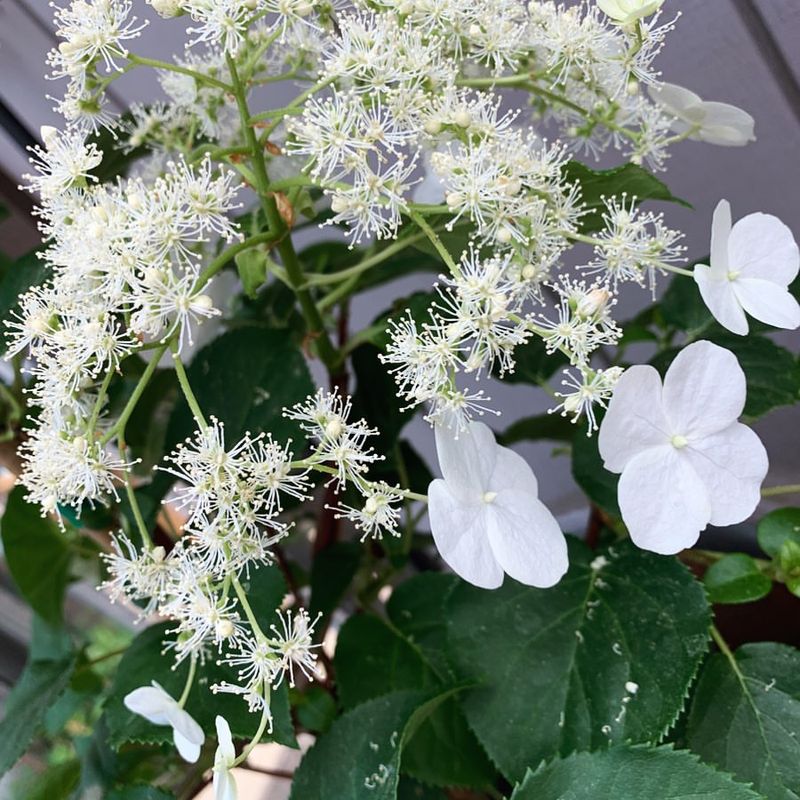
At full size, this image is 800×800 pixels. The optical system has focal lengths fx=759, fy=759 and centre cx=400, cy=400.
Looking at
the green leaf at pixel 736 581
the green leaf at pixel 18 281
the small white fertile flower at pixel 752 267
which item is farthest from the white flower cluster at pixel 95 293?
the green leaf at pixel 736 581

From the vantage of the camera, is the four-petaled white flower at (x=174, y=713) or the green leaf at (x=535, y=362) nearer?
the four-petaled white flower at (x=174, y=713)

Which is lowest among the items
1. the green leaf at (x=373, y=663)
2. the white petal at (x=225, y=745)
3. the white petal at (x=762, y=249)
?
the green leaf at (x=373, y=663)

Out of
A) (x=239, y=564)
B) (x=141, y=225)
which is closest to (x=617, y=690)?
(x=239, y=564)

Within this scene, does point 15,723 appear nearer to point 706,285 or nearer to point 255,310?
point 255,310

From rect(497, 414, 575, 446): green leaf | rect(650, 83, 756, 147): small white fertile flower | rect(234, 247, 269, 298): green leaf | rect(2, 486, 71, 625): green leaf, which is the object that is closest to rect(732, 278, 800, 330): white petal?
rect(650, 83, 756, 147): small white fertile flower

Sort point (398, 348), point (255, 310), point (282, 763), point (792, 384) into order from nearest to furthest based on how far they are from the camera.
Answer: point (398, 348) < point (792, 384) < point (255, 310) < point (282, 763)

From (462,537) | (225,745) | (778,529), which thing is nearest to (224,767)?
(225,745)

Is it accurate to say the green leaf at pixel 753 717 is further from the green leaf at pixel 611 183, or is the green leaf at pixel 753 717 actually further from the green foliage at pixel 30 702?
the green foliage at pixel 30 702
